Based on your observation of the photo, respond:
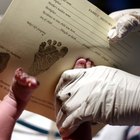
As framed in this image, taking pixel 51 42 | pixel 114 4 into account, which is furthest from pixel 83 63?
pixel 114 4

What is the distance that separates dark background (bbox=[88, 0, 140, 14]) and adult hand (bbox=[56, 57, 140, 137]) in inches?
7.4

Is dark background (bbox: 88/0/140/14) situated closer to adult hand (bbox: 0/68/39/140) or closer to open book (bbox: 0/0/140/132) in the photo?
open book (bbox: 0/0/140/132)

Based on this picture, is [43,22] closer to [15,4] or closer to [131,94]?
[15,4]

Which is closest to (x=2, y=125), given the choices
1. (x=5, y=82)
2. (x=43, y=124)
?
(x=5, y=82)

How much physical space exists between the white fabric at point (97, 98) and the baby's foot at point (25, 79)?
0.15ft

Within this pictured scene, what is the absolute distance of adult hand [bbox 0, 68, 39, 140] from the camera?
1.42 ft

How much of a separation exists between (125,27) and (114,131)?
276 millimetres

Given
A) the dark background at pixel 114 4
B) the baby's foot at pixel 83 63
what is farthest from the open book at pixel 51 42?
the dark background at pixel 114 4

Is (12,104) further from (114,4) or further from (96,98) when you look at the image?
(114,4)

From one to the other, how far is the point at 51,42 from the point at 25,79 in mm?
65

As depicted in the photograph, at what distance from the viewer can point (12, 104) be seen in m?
0.45

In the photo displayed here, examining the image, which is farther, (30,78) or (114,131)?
(114,131)

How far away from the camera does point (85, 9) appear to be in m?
0.44

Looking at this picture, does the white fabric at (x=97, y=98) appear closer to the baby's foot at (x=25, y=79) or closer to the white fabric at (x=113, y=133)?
the baby's foot at (x=25, y=79)
